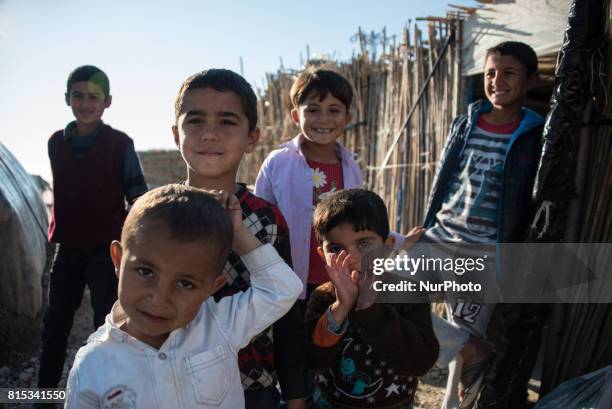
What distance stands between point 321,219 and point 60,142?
193 centimetres

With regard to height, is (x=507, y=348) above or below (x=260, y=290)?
below

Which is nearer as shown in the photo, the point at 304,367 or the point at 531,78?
the point at 304,367

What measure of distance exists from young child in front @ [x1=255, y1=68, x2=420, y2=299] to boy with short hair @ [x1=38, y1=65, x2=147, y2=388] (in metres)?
0.92

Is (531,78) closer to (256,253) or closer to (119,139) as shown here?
(256,253)

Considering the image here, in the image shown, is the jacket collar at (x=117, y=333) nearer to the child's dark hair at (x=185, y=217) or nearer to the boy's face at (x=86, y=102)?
the child's dark hair at (x=185, y=217)

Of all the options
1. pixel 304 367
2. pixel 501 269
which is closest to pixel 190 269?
pixel 304 367

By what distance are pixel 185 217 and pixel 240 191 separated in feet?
1.50

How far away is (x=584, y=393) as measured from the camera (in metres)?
2.30

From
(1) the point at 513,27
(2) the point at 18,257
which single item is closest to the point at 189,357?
(2) the point at 18,257

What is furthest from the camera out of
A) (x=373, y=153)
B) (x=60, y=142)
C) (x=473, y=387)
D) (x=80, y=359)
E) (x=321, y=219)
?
(x=373, y=153)

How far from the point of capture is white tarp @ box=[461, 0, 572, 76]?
10.9ft

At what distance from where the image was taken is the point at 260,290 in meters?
1.43

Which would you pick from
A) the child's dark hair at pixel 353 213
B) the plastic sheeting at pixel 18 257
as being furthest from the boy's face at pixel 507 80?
the plastic sheeting at pixel 18 257

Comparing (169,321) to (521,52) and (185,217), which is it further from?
(521,52)
